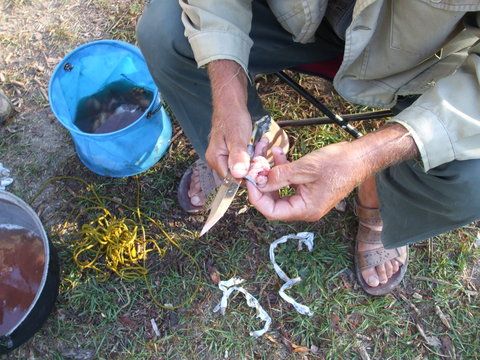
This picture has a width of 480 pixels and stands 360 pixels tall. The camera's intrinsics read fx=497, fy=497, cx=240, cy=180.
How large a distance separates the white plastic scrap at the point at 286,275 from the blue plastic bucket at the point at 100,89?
2.55 feet

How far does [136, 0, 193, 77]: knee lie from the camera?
187cm

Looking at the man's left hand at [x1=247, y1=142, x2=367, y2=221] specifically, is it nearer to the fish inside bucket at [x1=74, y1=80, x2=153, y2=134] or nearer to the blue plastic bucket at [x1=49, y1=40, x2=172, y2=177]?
the blue plastic bucket at [x1=49, y1=40, x2=172, y2=177]

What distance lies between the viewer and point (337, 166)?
1523 mm

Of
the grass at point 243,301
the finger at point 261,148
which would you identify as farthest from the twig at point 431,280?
the finger at point 261,148

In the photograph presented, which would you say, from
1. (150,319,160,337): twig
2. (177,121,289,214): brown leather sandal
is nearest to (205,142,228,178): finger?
(177,121,289,214): brown leather sandal

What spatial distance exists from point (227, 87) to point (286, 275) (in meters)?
1.05

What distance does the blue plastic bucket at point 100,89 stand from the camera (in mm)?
2354

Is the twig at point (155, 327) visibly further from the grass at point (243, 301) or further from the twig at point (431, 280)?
the twig at point (431, 280)

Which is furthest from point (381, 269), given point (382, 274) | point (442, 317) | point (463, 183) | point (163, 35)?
point (163, 35)

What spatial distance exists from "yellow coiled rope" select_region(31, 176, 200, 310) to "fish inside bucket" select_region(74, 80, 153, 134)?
427mm

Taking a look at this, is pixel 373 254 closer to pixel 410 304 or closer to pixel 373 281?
pixel 373 281

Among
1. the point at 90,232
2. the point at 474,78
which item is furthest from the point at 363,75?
the point at 90,232

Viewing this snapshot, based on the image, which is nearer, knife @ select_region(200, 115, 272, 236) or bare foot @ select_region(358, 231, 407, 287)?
knife @ select_region(200, 115, 272, 236)

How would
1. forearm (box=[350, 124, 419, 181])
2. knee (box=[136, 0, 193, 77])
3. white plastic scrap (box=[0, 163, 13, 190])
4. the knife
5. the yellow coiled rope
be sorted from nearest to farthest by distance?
forearm (box=[350, 124, 419, 181]), the knife, knee (box=[136, 0, 193, 77]), the yellow coiled rope, white plastic scrap (box=[0, 163, 13, 190])
